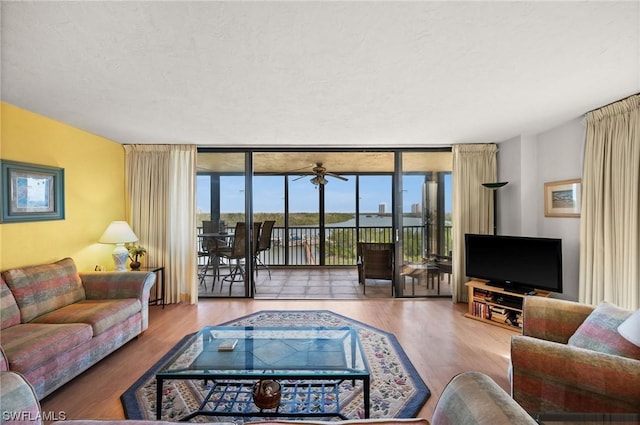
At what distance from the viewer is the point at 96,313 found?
102 inches

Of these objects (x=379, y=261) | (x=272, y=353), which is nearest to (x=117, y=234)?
(x=272, y=353)

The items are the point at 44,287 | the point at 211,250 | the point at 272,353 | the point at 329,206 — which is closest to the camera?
the point at 272,353

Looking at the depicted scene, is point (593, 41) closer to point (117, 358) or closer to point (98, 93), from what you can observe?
point (98, 93)

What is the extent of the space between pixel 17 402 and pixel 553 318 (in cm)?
313

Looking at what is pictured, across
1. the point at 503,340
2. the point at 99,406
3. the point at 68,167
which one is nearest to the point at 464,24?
the point at 503,340

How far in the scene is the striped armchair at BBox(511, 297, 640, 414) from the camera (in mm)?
1427

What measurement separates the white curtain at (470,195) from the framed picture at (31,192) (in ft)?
16.2

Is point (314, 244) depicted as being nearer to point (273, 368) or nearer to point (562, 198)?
point (562, 198)

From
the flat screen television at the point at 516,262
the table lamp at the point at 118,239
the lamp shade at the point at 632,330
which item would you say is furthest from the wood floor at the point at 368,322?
the lamp shade at the point at 632,330

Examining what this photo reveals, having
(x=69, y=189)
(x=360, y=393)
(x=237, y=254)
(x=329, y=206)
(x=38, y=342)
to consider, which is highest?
(x=69, y=189)

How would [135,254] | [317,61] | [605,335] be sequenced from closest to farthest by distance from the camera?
[605,335] → [317,61] → [135,254]

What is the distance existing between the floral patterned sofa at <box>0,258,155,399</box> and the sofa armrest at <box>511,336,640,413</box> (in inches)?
119

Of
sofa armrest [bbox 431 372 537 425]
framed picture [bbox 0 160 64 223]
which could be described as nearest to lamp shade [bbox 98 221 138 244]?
framed picture [bbox 0 160 64 223]

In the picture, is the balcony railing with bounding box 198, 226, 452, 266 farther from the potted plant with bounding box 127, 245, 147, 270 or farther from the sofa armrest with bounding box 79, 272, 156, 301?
the sofa armrest with bounding box 79, 272, 156, 301
